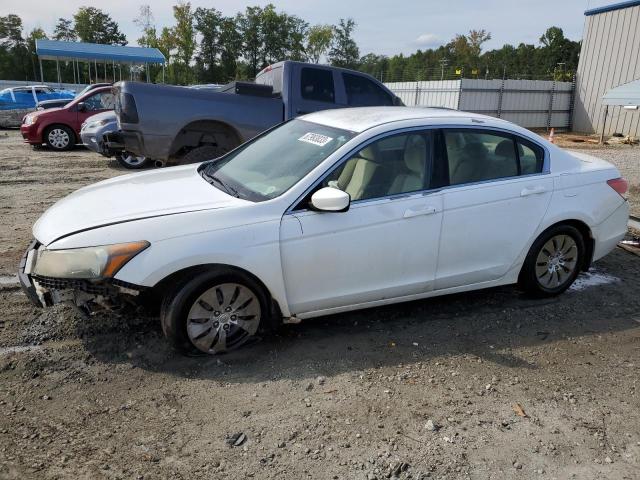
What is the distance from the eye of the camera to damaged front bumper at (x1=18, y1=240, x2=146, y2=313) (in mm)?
3336

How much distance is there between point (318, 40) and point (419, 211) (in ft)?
191

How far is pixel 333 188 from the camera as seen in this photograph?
3.66 meters

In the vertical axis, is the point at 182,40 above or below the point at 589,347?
above

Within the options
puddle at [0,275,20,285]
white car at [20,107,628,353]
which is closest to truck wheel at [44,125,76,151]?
puddle at [0,275,20,285]

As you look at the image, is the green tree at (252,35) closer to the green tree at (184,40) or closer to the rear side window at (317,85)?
the green tree at (184,40)

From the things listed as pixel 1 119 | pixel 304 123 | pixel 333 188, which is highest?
pixel 304 123

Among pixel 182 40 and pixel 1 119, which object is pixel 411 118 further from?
pixel 182 40

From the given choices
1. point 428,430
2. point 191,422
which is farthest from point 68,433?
point 428,430

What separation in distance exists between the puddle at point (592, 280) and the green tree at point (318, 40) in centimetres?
5653

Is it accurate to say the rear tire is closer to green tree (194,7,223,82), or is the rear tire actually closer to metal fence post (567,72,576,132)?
metal fence post (567,72,576,132)

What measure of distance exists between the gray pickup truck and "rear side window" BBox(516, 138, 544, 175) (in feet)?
14.2

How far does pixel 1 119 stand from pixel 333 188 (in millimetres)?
19629

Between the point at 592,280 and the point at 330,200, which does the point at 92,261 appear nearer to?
the point at 330,200

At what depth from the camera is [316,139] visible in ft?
13.8
